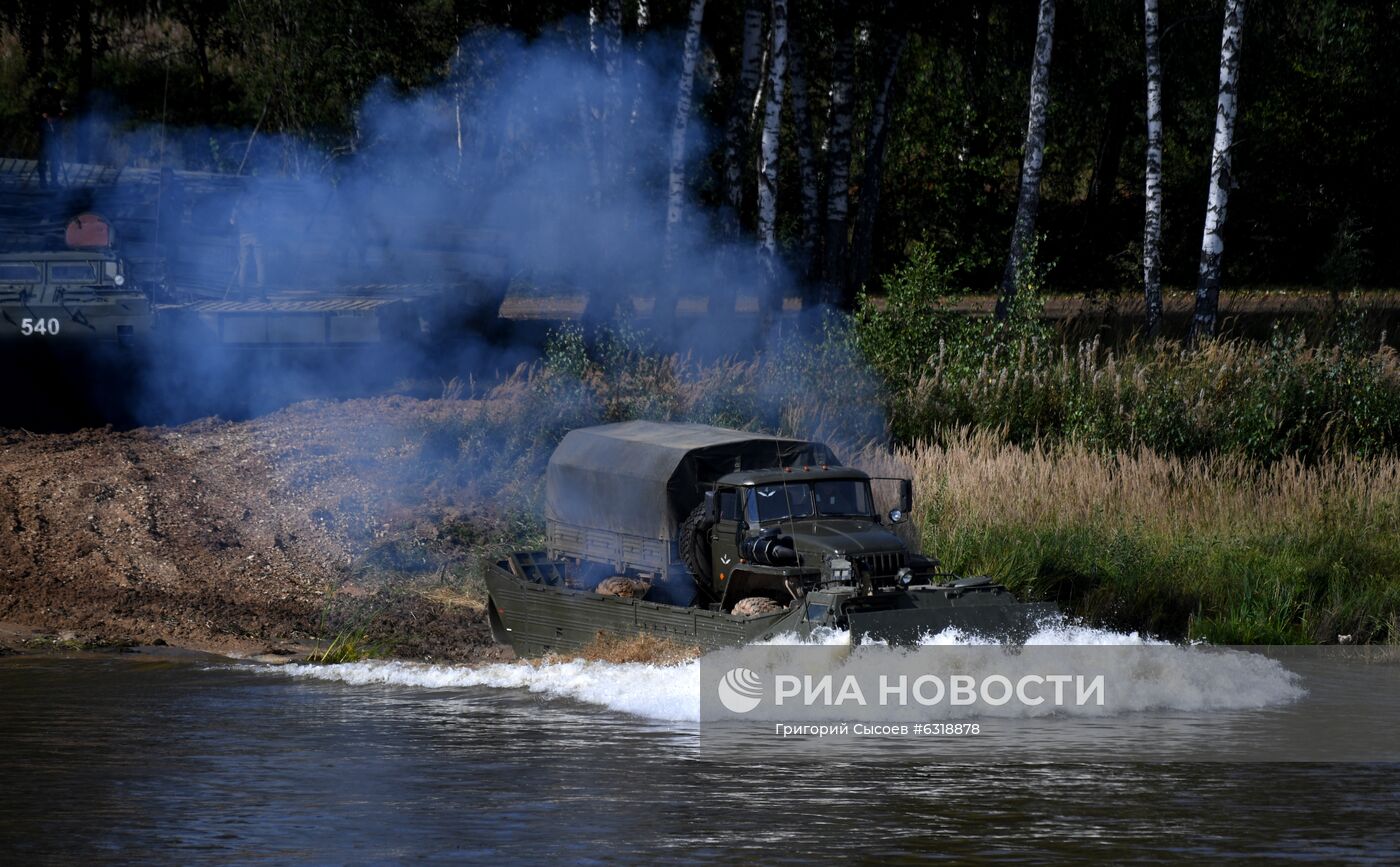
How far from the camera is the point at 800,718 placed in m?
12.1

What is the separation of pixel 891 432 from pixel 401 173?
11.5 meters

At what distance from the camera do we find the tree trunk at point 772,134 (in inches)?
909

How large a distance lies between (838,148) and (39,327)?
10650 millimetres

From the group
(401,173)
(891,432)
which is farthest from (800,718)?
A: (401,173)

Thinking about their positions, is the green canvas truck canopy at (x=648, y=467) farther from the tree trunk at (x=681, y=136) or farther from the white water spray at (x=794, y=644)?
the tree trunk at (x=681, y=136)

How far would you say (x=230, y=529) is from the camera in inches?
714

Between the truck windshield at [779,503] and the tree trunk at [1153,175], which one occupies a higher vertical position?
the tree trunk at [1153,175]

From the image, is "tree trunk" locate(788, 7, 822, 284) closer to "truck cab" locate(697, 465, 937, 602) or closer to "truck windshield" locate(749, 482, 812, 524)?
"truck cab" locate(697, 465, 937, 602)

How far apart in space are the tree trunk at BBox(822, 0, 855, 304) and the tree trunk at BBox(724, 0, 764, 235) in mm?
1130

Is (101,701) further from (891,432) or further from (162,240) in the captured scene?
(162,240)

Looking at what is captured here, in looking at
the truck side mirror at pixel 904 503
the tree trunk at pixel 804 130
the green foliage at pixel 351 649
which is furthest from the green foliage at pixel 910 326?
the green foliage at pixel 351 649

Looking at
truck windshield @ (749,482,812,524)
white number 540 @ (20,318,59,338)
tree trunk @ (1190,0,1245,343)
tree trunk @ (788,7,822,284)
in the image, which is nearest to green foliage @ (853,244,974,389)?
tree trunk @ (1190,0,1245,343)

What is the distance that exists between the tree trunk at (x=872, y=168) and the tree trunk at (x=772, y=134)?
2.73 m

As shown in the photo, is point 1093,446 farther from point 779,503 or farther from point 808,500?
point 779,503
